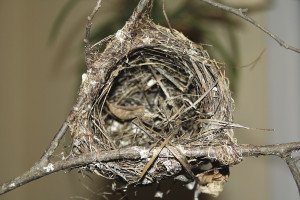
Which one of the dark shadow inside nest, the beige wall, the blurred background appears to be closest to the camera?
the dark shadow inside nest

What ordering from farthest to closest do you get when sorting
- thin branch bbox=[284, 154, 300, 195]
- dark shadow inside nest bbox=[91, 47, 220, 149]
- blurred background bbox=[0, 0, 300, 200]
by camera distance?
blurred background bbox=[0, 0, 300, 200], dark shadow inside nest bbox=[91, 47, 220, 149], thin branch bbox=[284, 154, 300, 195]

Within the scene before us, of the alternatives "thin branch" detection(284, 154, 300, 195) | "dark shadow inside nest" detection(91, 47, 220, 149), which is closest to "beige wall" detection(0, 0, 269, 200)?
"dark shadow inside nest" detection(91, 47, 220, 149)

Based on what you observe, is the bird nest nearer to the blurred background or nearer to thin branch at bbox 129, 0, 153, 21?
thin branch at bbox 129, 0, 153, 21

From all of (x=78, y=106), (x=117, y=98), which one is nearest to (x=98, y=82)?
(x=78, y=106)

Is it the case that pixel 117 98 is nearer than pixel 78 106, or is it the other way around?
pixel 78 106

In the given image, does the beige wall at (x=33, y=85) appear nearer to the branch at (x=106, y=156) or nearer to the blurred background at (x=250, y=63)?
Answer: the blurred background at (x=250, y=63)

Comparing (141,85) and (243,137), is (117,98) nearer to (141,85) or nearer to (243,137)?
(141,85)

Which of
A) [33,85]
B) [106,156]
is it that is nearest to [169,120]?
[106,156]

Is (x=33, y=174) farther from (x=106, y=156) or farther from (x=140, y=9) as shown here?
(x=140, y=9)
